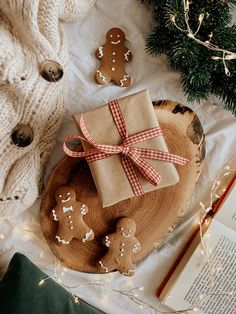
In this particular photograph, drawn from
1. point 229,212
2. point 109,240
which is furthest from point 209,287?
point 109,240

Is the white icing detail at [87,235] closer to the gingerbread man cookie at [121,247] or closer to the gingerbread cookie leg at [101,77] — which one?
the gingerbread man cookie at [121,247]

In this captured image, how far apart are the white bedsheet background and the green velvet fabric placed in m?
0.08

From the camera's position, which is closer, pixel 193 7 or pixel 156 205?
pixel 193 7

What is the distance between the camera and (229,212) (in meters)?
1.18

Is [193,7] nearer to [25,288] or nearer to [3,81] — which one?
[3,81]

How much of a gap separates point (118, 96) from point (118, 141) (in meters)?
0.19

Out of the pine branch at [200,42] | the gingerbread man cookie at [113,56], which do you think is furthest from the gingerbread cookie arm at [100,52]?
the pine branch at [200,42]

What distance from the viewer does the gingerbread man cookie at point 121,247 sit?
43.3 inches

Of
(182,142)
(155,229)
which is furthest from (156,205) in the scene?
(182,142)

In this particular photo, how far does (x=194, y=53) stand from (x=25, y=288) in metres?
0.65

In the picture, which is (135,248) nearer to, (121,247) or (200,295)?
(121,247)

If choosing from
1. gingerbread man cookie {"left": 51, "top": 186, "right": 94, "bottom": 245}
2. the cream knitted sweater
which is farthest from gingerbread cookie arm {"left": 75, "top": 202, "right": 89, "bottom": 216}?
the cream knitted sweater

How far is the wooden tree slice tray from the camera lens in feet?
3.63

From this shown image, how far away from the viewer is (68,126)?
1157mm
